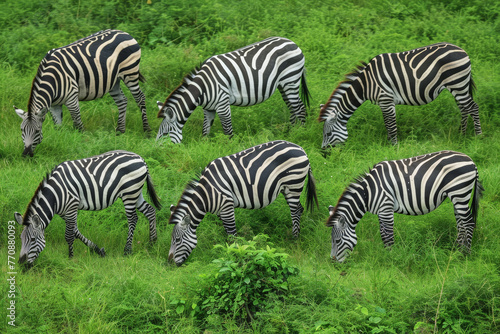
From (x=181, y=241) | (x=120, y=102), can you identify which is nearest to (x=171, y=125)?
(x=120, y=102)

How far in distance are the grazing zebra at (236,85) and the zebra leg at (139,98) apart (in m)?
0.83

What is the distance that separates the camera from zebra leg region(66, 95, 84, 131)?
11062 mm

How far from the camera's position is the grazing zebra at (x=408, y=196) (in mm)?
8086

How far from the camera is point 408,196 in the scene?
8.17 meters

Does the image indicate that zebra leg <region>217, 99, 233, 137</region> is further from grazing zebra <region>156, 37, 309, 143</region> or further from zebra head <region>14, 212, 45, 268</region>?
zebra head <region>14, 212, 45, 268</region>

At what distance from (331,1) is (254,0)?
2103 millimetres

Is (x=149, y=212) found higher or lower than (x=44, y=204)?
lower

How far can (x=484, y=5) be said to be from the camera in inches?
605

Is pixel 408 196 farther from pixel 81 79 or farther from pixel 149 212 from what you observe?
pixel 81 79

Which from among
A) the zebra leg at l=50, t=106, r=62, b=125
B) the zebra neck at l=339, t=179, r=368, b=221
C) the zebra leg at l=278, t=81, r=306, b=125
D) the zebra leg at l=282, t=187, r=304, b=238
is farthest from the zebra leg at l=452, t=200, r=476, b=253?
the zebra leg at l=50, t=106, r=62, b=125

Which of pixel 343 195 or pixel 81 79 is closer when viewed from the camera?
pixel 343 195

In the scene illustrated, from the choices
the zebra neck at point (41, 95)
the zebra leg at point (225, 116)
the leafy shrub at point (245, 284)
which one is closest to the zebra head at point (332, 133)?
the zebra leg at point (225, 116)

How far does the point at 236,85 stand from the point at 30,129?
3750mm

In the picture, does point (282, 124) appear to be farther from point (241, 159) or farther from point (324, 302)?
point (324, 302)
